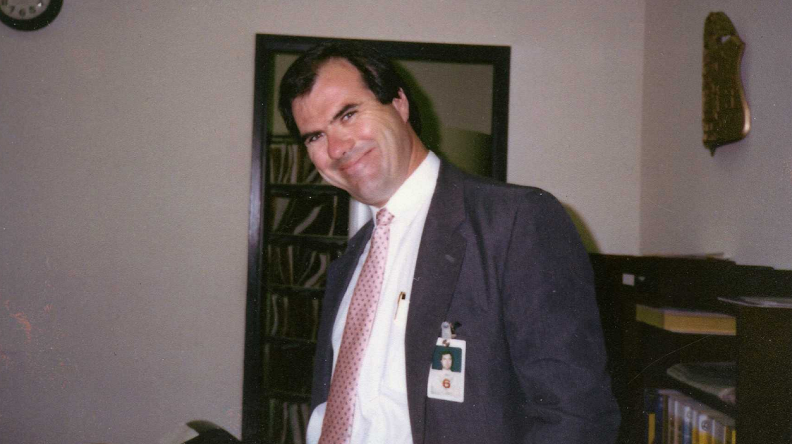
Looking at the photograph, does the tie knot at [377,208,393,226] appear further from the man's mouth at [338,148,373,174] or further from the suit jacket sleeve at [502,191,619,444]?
the suit jacket sleeve at [502,191,619,444]

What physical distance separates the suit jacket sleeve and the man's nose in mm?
483

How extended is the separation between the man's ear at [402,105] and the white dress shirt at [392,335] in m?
0.14

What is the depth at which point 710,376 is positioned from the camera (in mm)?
1433

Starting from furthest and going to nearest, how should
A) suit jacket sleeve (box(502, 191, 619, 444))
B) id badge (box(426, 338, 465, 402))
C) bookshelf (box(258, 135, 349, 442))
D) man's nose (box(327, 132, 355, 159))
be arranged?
bookshelf (box(258, 135, 349, 442)) → man's nose (box(327, 132, 355, 159)) → id badge (box(426, 338, 465, 402)) → suit jacket sleeve (box(502, 191, 619, 444))

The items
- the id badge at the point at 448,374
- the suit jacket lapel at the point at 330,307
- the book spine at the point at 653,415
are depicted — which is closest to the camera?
the id badge at the point at 448,374

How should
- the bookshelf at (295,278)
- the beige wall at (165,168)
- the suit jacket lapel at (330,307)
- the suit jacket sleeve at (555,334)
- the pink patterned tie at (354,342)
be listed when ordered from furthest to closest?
the bookshelf at (295,278), the beige wall at (165,168), the suit jacket lapel at (330,307), the pink patterned tie at (354,342), the suit jacket sleeve at (555,334)

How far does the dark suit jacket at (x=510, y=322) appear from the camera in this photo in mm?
945

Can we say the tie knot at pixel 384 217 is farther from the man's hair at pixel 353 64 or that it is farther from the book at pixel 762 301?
the book at pixel 762 301

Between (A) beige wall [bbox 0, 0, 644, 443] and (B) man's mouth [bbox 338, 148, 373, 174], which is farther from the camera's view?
(A) beige wall [bbox 0, 0, 644, 443]

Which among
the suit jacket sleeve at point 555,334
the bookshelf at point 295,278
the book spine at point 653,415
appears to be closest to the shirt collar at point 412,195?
the suit jacket sleeve at point 555,334

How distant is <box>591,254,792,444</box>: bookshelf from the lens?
1057 mm

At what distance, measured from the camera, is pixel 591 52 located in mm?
2689

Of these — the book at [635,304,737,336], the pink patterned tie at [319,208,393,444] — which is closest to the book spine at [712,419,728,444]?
the book at [635,304,737,336]

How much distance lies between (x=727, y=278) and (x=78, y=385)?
2.91m
